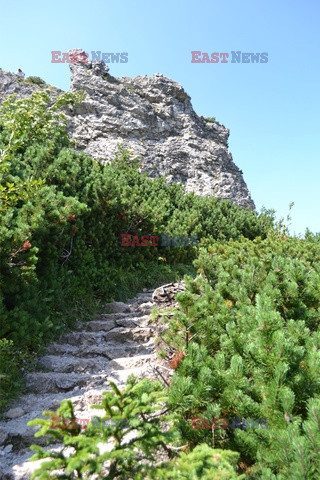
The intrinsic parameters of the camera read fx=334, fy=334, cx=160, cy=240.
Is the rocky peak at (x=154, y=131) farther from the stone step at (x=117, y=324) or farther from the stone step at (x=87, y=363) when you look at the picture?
the stone step at (x=87, y=363)

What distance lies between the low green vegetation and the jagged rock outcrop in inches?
387

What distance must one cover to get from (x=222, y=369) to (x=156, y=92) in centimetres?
2370

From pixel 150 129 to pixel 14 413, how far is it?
20176 millimetres

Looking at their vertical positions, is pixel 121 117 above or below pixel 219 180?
above

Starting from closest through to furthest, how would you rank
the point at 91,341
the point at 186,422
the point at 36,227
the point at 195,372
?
1. the point at 186,422
2. the point at 195,372
3. the point at 36,227
4. the point at 91,341

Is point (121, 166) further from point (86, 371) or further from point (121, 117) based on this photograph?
point (86, 371)

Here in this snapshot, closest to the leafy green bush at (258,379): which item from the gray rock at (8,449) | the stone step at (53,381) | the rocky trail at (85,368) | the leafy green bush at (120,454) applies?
the leafy green bush at (120,454)

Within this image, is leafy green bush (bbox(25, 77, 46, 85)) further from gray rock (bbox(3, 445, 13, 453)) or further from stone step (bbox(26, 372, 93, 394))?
gray rock (bbox(3, 445, 13, 453))

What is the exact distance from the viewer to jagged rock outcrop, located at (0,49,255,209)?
20.1m

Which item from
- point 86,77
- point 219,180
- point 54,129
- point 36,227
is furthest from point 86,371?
point 86,77

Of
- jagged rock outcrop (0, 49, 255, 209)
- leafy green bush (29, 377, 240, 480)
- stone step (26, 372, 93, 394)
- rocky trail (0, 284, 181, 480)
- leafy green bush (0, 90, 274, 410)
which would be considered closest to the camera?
leafy green bush (29, 377, 240, 480)

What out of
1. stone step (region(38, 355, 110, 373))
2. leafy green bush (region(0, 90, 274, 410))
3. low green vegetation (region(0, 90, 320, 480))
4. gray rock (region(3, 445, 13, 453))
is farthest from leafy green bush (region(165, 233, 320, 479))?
leafy green bush (region(0, 90, 274, 410))

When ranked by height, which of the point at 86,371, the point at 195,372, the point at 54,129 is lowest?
the point at 86,371

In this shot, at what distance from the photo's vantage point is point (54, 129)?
9.56 m
